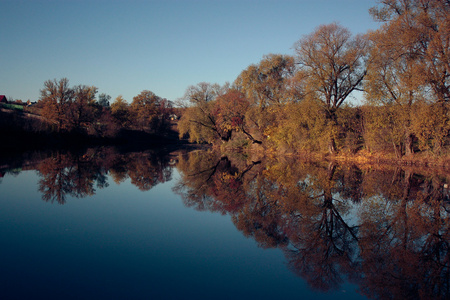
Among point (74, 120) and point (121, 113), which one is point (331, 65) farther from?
point (121, 113)

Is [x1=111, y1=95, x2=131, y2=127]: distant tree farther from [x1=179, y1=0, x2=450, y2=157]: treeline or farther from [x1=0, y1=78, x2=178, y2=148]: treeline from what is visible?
[x1=179, y1=0, x2=450, y2=157]: treeline

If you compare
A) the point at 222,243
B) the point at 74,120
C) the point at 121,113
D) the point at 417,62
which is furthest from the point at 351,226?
the point at 121,113

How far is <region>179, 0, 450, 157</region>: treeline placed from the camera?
19.3 metres

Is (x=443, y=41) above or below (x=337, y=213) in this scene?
above

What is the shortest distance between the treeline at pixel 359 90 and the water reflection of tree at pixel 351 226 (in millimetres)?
8944

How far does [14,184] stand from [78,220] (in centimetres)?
651

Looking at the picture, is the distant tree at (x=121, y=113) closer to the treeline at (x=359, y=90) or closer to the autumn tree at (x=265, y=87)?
the treeline at (x=359, y=90)

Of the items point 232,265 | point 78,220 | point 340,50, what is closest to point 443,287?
point 232,265

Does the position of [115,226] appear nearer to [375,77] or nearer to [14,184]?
[14,184]

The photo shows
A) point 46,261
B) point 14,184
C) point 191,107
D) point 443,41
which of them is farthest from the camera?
point 191,107

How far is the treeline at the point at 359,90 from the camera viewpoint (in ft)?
63.3

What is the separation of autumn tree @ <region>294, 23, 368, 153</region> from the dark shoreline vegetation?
84 mm

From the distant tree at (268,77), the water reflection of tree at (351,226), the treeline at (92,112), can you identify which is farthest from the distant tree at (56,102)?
the water reflection of tree at (351,226)

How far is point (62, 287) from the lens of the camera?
4242mm
